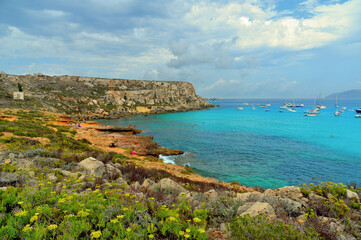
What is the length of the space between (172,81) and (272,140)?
111 m

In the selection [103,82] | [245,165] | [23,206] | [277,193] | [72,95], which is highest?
[103,82]

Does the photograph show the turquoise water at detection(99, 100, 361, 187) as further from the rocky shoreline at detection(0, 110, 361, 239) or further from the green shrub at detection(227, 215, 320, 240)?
the green shrub at detection(227, 215, 320, 240)

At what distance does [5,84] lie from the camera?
220ft

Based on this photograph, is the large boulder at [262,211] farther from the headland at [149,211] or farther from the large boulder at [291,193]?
the large boulder at [291,193]

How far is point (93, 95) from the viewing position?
3590 inches

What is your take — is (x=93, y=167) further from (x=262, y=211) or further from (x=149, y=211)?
(x=262, y=211)

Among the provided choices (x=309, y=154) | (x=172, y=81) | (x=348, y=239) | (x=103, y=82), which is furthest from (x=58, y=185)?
(x=172, y=81)

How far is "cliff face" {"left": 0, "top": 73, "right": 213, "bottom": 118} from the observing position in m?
65.0

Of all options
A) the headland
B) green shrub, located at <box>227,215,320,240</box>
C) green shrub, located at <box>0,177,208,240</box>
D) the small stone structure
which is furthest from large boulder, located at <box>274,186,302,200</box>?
the small stone structure

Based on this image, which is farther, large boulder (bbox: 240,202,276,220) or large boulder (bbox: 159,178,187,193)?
large boulder (bbox: 159,178,187,193)

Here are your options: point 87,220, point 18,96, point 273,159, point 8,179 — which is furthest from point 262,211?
point 18,96

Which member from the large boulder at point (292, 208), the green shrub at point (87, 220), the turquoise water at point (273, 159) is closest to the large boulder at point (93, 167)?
the green shrub at point (87, 220)

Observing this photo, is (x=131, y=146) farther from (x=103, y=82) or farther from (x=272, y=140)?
(x=103, y=82)

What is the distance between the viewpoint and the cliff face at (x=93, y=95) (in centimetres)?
6500
